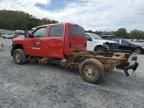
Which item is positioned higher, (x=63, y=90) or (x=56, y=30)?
(x=56, y=30)

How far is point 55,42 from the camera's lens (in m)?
9.47

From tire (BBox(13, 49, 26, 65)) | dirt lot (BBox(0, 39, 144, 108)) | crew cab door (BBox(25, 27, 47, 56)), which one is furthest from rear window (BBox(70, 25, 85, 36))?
tire (BBox(13, 49, 26, 65))

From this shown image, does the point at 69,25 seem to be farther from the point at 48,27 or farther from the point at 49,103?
the point at 49,103

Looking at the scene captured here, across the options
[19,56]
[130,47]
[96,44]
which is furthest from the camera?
[130,47]

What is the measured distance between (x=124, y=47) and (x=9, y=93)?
55.6 ft

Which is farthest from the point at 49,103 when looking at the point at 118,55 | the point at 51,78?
the point at 118,55

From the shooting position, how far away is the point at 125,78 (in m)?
9.28

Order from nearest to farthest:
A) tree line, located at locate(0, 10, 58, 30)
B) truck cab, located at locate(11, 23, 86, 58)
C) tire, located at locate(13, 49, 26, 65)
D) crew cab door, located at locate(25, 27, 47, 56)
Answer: truck cab, located at locate(11, 23, 86, 58), crew cab door, located at locate(25, 27, 47, 56), tire, located at locate(13, 49, 26, 65), tree line, located at locate(0, 10, 58, 30)

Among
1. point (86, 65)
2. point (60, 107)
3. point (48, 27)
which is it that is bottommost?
point (60, 107)

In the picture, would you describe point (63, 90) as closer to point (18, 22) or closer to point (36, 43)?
point (36, 43)

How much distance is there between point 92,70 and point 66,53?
5.02ft

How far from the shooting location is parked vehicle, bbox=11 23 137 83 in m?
8.16

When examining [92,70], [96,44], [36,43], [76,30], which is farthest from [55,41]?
[96,44]

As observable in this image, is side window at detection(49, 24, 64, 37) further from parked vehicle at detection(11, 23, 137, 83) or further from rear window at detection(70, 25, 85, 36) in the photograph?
rear window at detection(70, 25, 85, 36)
